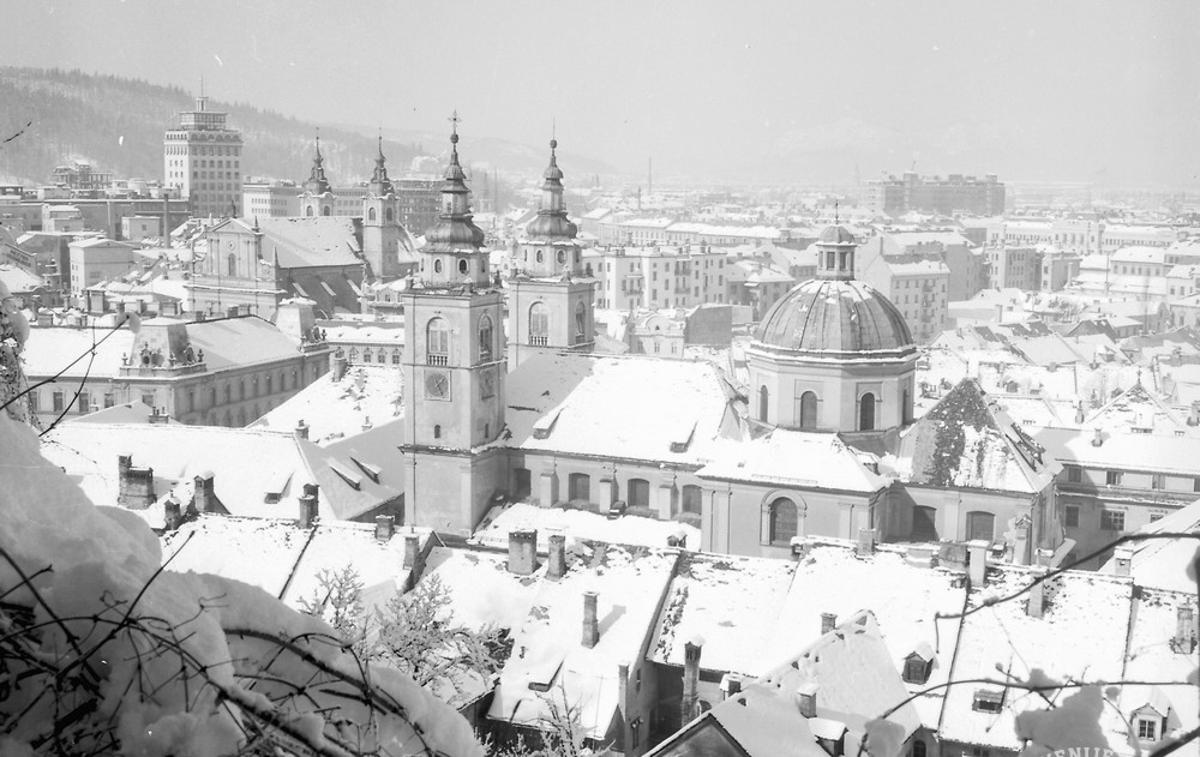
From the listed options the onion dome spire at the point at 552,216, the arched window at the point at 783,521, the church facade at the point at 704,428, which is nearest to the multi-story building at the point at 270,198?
the onion dome spire at the point at 552,216

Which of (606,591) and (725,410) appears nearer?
(606,591)

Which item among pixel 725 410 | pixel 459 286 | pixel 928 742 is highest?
pixel 459 286

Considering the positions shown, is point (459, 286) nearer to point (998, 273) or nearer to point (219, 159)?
point (998, 273)

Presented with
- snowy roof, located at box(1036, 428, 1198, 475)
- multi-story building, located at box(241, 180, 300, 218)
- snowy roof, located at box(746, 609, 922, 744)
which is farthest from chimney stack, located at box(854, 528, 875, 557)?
multi-story building, located at box(241, 180, 300, 218)

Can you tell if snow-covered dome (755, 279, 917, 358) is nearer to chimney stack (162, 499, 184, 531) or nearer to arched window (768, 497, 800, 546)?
arched window (768, 497, 800, 546)

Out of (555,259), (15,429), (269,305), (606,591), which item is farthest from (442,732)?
(269,305)
